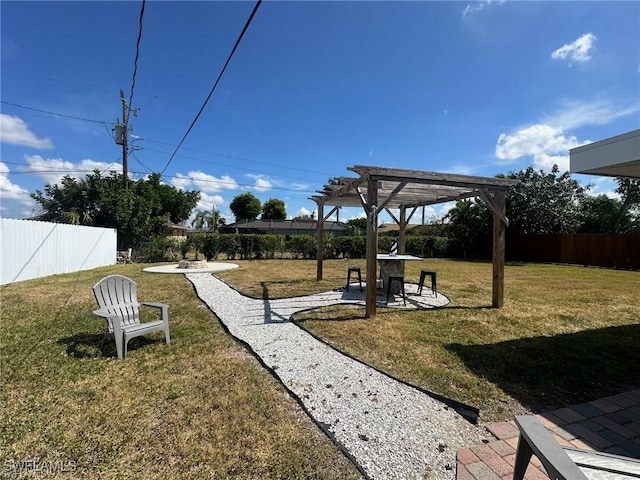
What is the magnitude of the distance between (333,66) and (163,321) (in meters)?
8.67

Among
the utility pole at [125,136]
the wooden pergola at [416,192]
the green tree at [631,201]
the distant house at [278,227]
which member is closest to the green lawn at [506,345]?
the wooden pergola at [416,192]

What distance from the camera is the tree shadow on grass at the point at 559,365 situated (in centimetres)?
314

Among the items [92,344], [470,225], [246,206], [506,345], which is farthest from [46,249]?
[246,206]

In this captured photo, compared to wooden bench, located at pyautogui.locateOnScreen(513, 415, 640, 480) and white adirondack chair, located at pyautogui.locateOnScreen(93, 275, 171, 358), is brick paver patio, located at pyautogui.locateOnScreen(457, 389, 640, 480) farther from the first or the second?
white adirondack chair, located at pyautogui.locateOnScreen(93, 275, 171, 358)

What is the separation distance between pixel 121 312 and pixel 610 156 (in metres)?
6.22

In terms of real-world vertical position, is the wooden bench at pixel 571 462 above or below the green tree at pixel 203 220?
below

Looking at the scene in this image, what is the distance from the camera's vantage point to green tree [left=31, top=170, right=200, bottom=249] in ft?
60.2

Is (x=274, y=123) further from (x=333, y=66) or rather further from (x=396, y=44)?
(x=396, y=44)

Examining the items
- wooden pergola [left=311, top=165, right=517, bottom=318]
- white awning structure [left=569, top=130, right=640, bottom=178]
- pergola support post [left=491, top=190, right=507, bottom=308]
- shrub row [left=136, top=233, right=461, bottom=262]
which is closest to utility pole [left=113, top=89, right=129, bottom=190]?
shrub row [left=136, top=233, right=461, bottom=262]

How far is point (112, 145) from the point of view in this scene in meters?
19.5

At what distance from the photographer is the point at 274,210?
182 feet

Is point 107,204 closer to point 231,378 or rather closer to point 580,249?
point 231,378

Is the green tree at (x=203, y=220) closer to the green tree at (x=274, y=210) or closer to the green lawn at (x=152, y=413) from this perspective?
the green tree at (x=274, y=210)

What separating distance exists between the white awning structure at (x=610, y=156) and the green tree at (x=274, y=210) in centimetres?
5211
